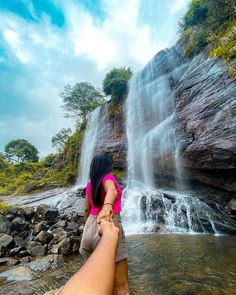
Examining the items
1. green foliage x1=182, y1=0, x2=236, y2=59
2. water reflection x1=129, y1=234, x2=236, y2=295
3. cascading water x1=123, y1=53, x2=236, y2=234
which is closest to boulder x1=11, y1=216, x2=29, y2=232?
cascading water x1=123, y1=53, x2=236, y2=234

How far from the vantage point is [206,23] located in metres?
16.0

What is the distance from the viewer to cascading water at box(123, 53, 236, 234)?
37.3 ft

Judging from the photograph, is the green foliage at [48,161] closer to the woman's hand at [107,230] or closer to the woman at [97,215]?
the woman at [97,215]

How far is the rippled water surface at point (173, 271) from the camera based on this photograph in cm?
463

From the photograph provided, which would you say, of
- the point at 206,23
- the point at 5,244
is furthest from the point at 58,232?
the point at 206,23

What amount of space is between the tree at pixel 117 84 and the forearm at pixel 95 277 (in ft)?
78.6

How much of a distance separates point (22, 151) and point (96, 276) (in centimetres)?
5941

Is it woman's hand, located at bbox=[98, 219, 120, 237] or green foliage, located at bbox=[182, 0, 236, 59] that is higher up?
green foliage, located at bbox=[182, 0, 236, 59]

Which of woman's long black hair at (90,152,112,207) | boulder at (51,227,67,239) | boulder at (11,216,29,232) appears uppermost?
woman's long black hair at (90,152,112,207)

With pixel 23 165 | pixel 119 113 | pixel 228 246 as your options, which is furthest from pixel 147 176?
pixel 23 165

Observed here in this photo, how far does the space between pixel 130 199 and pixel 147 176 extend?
4.25m

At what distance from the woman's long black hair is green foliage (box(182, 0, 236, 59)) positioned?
10.8m

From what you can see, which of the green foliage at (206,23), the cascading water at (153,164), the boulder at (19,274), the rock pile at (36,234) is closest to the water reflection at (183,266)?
the cascading water at (153,164)

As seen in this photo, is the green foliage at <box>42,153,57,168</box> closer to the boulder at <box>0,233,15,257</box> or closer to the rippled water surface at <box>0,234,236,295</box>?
the boulder at <box>0,233,15,257</box>
